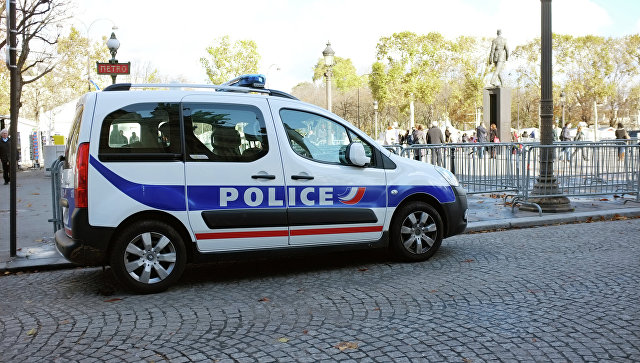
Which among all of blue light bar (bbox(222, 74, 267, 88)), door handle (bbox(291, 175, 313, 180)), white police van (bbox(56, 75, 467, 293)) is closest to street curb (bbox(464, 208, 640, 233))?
white police van (bbox(56, 75, 467, 293))

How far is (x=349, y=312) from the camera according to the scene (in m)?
4.73

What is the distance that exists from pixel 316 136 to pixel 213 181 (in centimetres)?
123

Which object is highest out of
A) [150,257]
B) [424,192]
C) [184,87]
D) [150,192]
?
[184,87]

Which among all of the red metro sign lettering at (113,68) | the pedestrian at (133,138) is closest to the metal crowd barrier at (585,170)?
the pedestrian at (133,138)

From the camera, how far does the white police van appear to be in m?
5.35

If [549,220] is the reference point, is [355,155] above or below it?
above

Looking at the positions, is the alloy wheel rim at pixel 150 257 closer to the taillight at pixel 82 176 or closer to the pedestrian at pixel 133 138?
the taillight at pixel 82 176

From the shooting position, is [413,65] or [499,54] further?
[413,65]

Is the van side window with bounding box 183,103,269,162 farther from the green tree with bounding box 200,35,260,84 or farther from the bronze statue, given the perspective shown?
the green tree with bounding box 200,35,260,84

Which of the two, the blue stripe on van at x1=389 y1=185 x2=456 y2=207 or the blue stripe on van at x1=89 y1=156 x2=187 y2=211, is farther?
the blue stripe on van at x1=389 y1=185 x2=456 y2=207

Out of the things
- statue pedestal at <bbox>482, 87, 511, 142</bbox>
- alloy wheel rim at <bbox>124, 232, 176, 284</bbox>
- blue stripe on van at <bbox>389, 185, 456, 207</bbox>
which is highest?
statue pedestal at <bbox>482, 87, 511, 142</bbox>

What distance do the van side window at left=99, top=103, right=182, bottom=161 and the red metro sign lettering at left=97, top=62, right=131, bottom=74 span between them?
7.81 m

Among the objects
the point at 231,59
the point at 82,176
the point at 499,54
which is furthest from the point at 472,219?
the point at 231,59

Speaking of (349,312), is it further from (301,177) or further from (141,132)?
(141,132)
